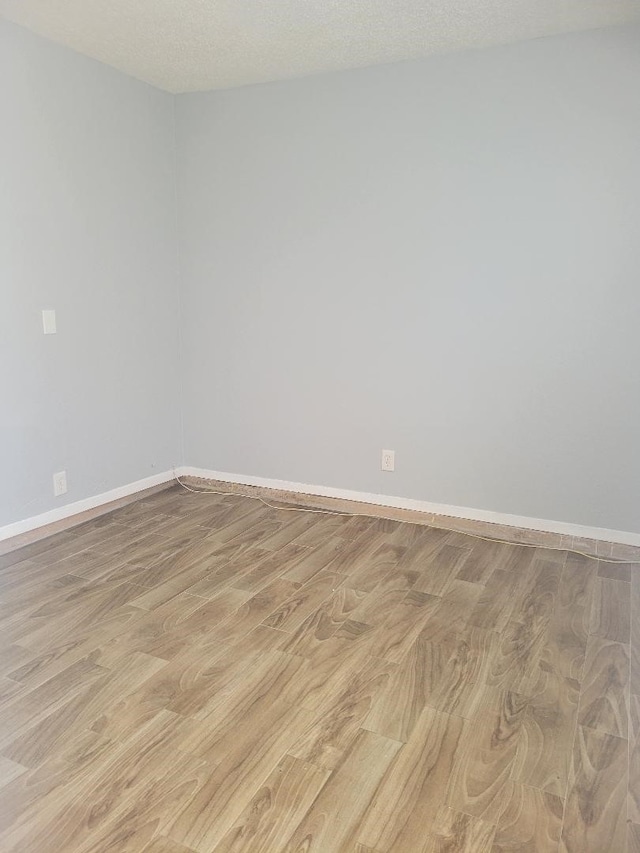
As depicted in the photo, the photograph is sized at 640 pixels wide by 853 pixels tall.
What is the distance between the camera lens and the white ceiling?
2549mm

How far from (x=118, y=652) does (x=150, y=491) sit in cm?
181

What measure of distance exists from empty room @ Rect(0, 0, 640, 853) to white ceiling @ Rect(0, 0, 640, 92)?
2 centimetres

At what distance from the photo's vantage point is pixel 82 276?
3312mm

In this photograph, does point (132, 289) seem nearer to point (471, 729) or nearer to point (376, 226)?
point (376, 226)

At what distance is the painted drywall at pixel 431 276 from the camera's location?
2.91 metres

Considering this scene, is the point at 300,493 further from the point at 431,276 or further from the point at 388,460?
the point at 431,276

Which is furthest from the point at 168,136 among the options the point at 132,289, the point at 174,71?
the point at 132,289

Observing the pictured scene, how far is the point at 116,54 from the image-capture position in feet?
10.2

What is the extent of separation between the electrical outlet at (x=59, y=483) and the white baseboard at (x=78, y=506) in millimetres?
83

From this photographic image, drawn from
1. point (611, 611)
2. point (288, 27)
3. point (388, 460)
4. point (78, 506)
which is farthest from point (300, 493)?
point (288, 27)

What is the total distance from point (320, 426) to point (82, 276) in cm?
153

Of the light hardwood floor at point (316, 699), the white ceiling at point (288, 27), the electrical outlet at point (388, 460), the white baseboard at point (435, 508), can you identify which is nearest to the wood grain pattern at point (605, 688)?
the light hardwood floor at point (316, 699)

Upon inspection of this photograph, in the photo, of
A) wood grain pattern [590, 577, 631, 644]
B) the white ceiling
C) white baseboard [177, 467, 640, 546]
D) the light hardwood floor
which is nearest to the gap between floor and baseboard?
white baseboard [177, 467, 640, 546]

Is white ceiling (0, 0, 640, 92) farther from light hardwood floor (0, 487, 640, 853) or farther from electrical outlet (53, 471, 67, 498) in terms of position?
light hardwood floor (0, 487, 640, 853)
